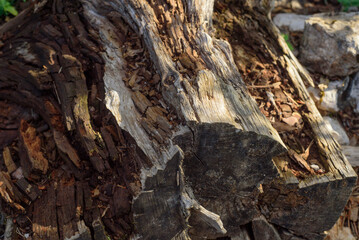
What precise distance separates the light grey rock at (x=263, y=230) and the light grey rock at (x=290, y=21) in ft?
12.0

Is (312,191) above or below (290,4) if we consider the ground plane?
below

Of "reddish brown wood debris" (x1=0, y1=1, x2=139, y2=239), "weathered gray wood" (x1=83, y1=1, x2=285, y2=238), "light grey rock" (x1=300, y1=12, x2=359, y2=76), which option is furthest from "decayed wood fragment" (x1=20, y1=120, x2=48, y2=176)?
"light grey rock" (x1=300, y1=12, x2=359, y2=76)

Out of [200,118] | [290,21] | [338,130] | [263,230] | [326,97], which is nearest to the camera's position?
[200,118]

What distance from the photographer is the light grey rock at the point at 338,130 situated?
4668mm

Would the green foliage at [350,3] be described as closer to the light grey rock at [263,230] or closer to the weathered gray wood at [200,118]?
the weathered gray wood at [200,118]

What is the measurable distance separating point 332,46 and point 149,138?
131 inches

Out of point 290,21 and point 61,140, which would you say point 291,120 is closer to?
point 61,140

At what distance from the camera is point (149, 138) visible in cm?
320

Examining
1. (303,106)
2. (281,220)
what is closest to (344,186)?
(281,220)

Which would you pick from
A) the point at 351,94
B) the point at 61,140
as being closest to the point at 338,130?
the point at 351,94

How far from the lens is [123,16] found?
428 cm

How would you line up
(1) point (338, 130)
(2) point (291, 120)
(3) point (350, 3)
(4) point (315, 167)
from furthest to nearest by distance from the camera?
(3) point (350, 3), (1) point (338, 130), (2) point (291, 120), (4) point (315, 167)

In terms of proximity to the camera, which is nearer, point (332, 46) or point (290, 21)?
point (332, 46)

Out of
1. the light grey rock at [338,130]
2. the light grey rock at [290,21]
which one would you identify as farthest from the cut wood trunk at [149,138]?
the light grey rock at [290,21]
